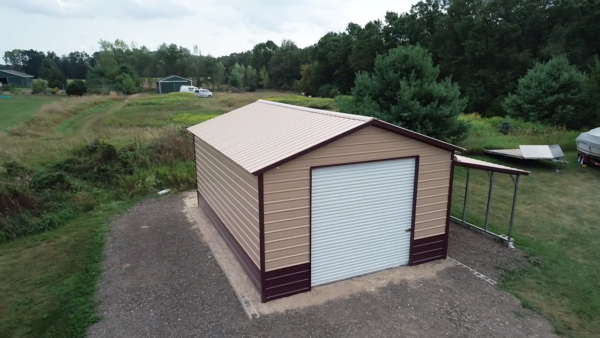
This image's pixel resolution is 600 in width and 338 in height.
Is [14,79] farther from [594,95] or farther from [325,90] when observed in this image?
[594,95]

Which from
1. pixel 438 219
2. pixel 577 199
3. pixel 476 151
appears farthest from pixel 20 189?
pixel 476 151

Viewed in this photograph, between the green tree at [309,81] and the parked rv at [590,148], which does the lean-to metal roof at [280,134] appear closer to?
the parked rv at [590,148]

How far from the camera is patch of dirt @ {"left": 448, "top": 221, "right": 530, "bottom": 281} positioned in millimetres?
7445

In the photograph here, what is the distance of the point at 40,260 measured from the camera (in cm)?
787

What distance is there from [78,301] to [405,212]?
594cm

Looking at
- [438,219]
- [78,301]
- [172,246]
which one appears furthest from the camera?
[172,246]

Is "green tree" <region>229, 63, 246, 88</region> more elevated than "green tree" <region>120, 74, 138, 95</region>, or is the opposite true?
"green tree" <region>229, 63, 246, 88</region>

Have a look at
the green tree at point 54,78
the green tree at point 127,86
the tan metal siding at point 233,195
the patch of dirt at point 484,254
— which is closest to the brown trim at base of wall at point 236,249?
the tan metal siding at point 233,195

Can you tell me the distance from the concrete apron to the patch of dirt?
1.43 ft

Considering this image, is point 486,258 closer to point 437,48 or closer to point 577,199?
point 577,199

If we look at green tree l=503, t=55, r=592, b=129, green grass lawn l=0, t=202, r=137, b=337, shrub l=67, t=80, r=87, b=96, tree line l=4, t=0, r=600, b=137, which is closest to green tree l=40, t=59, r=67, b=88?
tree line l=4, t=0, r=600, b=137

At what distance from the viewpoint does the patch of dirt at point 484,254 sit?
745cm

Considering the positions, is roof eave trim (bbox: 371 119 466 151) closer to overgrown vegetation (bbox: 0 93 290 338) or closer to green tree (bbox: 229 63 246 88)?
overgrown vegetation (bbox: 0 93 290 338)

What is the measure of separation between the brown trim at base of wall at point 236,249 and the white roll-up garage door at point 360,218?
989mm
